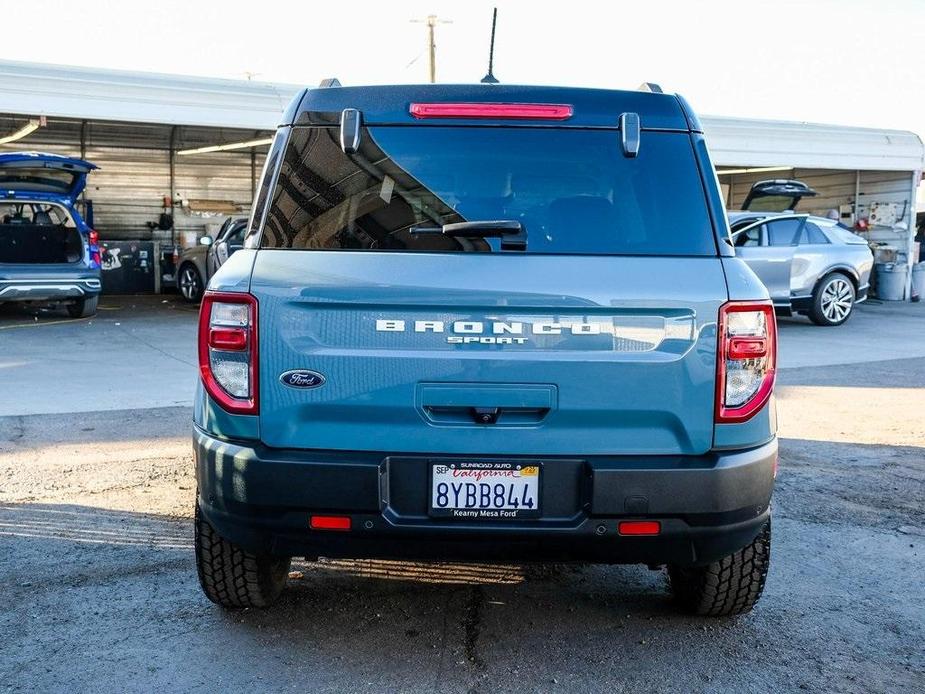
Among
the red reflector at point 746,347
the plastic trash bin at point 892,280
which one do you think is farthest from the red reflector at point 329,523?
the plastic trash bin at point 892,280

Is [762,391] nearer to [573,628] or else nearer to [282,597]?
[573,628]

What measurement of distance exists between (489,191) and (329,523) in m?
1.17

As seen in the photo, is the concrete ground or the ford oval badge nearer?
the ford oval badge

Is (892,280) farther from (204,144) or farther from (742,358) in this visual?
(742,358)

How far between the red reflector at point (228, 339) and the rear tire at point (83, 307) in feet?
41.3

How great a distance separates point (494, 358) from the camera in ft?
9.73

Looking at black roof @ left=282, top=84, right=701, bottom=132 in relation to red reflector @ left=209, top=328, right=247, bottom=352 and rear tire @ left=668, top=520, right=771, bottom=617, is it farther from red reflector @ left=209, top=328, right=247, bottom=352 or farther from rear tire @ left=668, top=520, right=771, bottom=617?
rear tire @ left=668, top=520, right=771, bottom=617

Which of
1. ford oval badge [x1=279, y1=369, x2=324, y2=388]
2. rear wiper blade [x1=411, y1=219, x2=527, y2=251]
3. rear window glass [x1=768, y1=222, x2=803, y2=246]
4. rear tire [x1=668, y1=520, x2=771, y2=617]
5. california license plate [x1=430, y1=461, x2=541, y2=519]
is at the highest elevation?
rear wiper blade [x1=411, y1=219, x2=527, y2=251]

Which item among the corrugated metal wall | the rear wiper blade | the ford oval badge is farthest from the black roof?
the corrugated metal wall

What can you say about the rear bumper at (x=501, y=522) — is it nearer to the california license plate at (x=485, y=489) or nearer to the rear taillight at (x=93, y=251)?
the california license plate at (x=485, y=489)

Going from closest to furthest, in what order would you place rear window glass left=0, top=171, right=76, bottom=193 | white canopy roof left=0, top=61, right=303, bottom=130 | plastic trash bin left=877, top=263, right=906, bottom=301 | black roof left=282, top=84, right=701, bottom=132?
black roof left=282, top=84, right=701, bottom=132 → rear window glass left=0, top=171, right=76, bottom=193 → white canopy roof left=0, top=61, right=303, bottom=130 → plastic trash bin left=877, top=263, right=906, bottom=301

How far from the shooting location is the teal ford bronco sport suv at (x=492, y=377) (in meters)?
2.97

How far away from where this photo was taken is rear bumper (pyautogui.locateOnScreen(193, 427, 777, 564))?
9.73ft

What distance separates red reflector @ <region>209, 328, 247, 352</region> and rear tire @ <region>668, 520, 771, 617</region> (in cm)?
180
